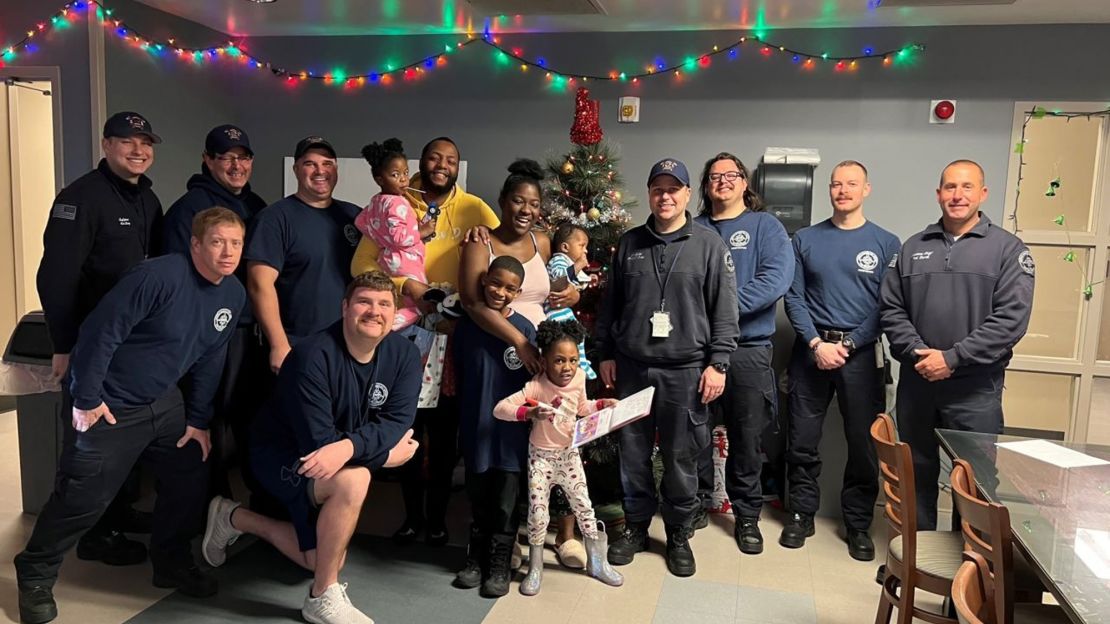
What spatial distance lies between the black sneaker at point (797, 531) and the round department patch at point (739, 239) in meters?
1.26

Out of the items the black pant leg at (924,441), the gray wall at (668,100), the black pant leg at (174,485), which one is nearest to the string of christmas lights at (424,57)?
the gray wall at (668,100)

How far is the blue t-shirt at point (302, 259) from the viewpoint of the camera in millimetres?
3066

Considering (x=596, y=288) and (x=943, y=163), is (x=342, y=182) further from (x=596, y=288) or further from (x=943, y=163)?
(x=943, y=163)

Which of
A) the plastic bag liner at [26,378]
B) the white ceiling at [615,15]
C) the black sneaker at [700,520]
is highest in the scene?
the white ceiling at [615,15]

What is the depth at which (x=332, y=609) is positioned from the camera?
2715 mm

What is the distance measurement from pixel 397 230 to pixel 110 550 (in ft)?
5.76

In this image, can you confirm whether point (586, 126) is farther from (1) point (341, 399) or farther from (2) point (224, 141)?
(1) point (341, 399)

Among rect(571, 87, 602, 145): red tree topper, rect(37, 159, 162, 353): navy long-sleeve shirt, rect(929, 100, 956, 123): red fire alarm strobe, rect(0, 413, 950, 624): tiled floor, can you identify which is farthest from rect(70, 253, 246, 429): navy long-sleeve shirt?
rect(929, 100, 956, 123): red fire alarm strobe

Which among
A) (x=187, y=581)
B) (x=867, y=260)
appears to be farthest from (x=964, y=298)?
(x=187, y=581)

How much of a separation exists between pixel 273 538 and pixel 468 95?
2.99 m

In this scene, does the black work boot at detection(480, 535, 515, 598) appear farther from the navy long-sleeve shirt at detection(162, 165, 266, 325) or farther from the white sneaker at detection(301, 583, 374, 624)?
the navy long-sleeve shirt at detection(162, 165, 266, 325)

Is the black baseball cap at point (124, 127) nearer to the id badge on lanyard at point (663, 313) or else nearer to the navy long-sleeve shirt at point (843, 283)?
the id badge on lanyard at point (663, 313)

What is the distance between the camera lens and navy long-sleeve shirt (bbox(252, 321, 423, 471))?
2.69m

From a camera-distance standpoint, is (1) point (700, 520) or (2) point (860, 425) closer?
(2) point (860, 425)
